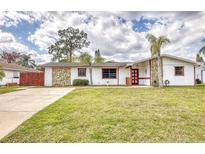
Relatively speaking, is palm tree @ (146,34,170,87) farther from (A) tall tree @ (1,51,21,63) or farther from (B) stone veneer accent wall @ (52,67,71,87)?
(A) tall tree @ (1,51,21,63)

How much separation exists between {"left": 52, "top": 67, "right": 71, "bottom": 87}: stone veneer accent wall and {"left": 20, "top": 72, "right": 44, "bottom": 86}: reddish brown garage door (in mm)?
1391

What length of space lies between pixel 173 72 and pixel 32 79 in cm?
1451

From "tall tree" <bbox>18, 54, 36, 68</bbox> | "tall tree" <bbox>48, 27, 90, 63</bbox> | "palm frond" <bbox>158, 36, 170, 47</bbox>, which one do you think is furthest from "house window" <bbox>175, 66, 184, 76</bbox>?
"tall tree" <bbox>18, 54, 36, 68</bbox>

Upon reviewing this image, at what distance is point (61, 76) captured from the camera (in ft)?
76.4

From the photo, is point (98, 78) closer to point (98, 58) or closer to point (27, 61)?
point (98, 58)

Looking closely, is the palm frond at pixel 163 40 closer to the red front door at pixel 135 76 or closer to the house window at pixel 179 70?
the house window at pixel 179 70

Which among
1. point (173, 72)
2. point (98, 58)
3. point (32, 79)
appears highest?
point (98, 58)

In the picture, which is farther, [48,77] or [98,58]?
[98,58]

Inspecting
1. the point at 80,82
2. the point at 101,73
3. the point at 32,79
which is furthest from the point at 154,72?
the point at 32,79

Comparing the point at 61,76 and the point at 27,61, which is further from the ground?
the point at 27,61

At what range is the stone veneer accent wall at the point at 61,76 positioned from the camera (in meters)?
23.2
